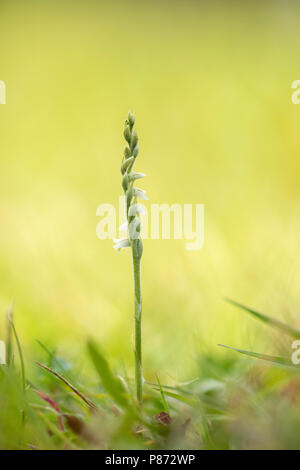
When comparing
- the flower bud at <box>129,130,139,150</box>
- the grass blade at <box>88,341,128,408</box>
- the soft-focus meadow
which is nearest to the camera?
the grass blade at <box>88,341,128,408</box>

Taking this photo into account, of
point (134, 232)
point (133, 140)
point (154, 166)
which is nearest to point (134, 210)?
point (134, 232)

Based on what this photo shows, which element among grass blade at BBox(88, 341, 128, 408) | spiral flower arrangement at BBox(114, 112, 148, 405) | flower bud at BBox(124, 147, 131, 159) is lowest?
grass blade at BBox(88, 341, 128, 408)

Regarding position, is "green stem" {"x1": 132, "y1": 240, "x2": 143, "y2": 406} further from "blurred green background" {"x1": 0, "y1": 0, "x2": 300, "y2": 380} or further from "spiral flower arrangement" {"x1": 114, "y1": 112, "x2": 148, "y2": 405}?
"blurred green background" {"x1": 0, "y1": 0, "x2": 300, "y2": 380}

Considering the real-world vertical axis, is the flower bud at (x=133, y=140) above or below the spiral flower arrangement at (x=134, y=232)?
above

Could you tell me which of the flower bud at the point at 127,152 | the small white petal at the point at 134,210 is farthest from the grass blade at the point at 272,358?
the flower bud at the point at 127,152

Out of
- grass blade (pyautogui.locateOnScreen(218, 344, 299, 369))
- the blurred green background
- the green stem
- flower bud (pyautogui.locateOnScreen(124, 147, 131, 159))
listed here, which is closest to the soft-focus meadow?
the blurred green background

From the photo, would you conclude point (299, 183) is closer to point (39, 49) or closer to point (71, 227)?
point (71, 227)

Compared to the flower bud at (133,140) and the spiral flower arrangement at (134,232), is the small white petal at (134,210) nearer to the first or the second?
the spiral flower arrangement at (134,232)
